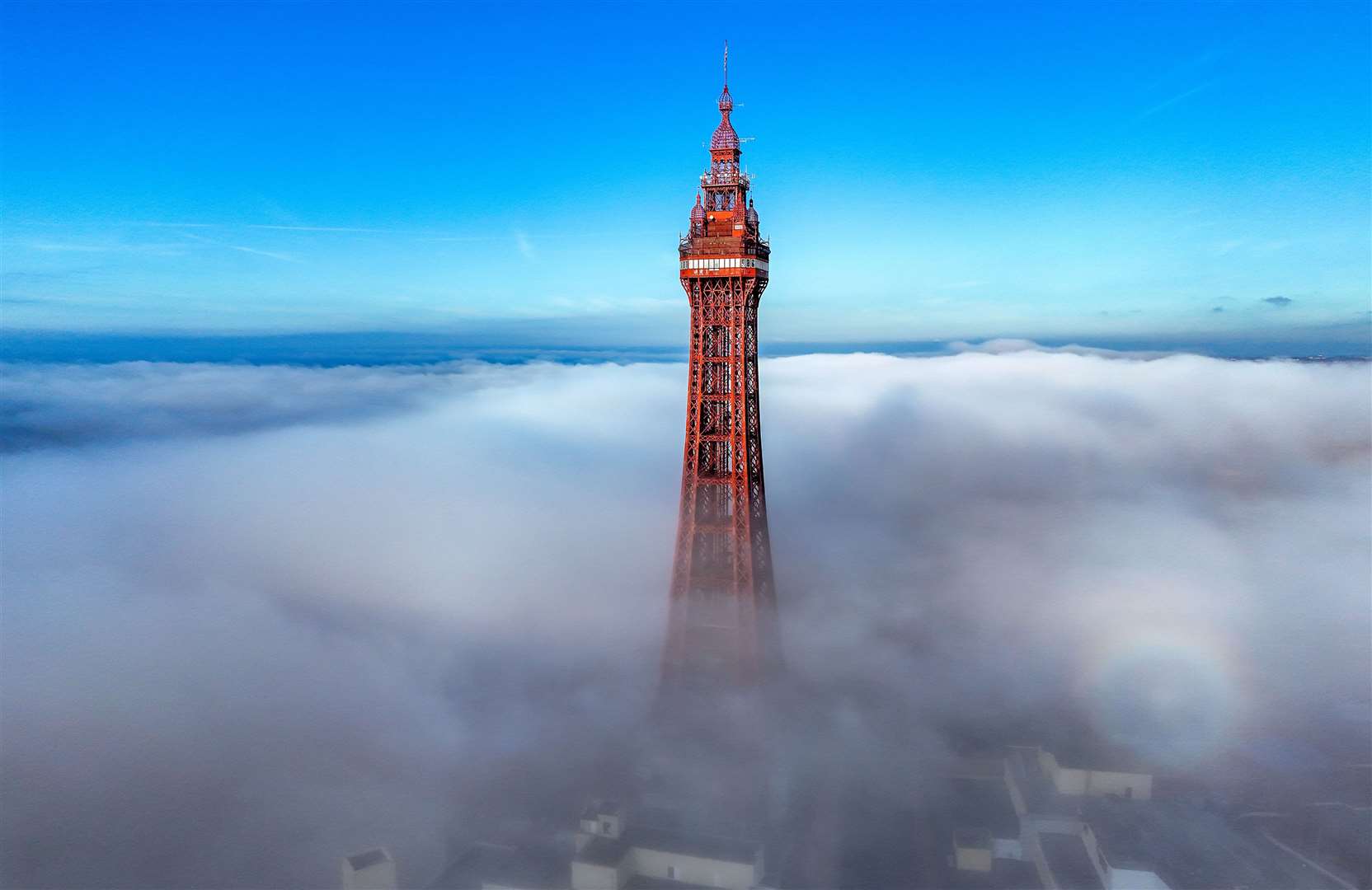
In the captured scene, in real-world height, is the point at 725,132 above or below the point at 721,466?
above

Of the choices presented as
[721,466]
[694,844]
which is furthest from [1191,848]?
[721,466]

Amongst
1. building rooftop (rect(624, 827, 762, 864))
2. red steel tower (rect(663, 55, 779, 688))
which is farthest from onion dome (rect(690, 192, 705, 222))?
building rooftop (rect(624, 827, 762, 864))

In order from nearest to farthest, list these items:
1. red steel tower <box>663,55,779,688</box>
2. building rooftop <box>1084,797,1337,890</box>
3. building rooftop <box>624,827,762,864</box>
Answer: building rooftop <box>624,827,762,864</box>, building rooftop <box>1084,797,1337,890</box>, red steel tower <box>663,55,779,688</box>

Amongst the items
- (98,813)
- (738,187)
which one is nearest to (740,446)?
(738,187)

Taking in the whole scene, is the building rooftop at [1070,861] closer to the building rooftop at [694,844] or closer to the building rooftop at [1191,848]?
the building rooftop at [1191,848]

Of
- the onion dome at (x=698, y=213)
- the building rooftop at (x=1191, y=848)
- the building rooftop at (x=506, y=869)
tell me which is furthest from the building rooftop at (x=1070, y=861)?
the onion dome at (x=698, y=213)

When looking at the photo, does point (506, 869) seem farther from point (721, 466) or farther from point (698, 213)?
point (698, 213)

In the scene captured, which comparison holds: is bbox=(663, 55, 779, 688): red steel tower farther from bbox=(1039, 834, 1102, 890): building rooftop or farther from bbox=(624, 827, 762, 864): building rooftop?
bbox=(1039, 834, 1102, 890): building rooftop

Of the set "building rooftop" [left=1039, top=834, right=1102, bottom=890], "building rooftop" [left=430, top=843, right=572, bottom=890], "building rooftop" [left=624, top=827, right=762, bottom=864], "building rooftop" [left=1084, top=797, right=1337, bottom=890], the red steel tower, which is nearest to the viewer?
"building rooftop" [left=430, top=843, right=572, bottom=890]

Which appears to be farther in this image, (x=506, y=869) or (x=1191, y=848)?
(x=1191, y=848)
